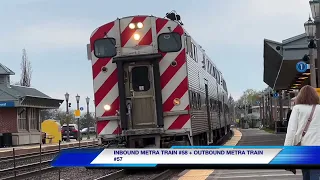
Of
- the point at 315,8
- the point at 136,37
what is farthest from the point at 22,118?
the point at 315,8

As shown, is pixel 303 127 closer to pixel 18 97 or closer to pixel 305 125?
pixel 305 125

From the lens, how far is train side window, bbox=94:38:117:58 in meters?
13.6

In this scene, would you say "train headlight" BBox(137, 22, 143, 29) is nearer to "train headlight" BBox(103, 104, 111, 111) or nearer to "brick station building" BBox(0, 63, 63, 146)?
"train headlight" BBox(103, 104, 111, 111)

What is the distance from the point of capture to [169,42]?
44.2 feet

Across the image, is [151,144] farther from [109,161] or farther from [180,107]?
[109,161]

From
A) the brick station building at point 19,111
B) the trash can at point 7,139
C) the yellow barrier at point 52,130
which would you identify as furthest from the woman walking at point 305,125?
the yellow barrier at point 52,130

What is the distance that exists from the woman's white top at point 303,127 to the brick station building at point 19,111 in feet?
109

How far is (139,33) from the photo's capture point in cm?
1354

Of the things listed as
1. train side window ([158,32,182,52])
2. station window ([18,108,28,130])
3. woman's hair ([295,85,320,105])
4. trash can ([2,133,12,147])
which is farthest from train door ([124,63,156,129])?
station window ([18,108,28,130])

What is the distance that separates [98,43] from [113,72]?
947mm

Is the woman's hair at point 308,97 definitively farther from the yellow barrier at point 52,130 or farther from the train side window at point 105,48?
the yellow barrier at point 52,130

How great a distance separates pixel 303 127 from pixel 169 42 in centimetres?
794

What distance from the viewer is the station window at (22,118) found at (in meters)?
38.1

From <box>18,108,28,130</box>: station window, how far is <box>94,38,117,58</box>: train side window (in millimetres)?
25987
